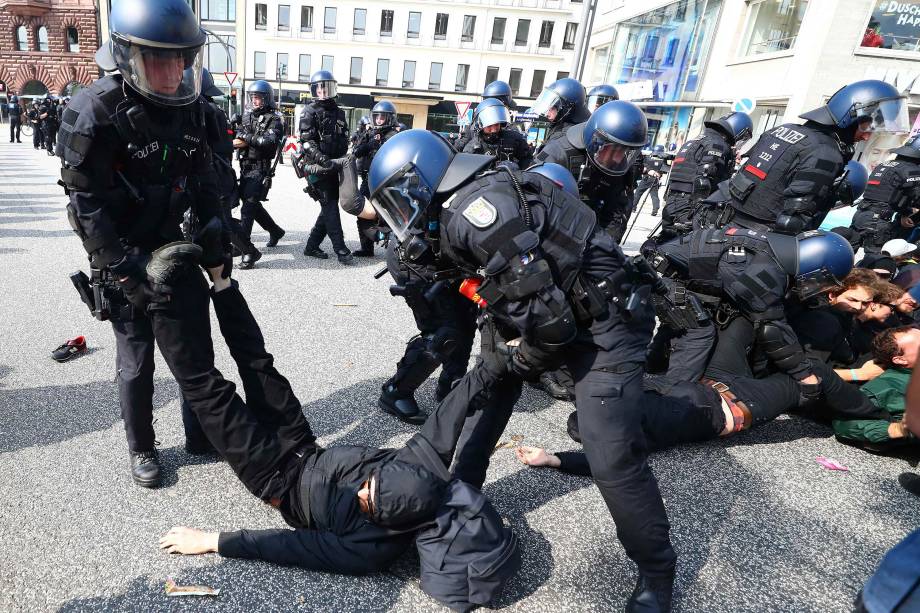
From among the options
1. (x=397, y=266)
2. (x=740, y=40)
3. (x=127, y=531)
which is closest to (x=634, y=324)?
(x=397, y=266)

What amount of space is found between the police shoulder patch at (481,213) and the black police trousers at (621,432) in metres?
0.56

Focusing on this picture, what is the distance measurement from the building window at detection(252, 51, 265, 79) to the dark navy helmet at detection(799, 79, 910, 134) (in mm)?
39700

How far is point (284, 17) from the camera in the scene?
3619cm

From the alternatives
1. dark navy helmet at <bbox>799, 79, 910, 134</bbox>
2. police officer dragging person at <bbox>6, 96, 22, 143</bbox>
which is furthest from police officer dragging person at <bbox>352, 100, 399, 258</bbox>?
police officer dragging person at <bbox>6, 96, 22, 143</bbox>

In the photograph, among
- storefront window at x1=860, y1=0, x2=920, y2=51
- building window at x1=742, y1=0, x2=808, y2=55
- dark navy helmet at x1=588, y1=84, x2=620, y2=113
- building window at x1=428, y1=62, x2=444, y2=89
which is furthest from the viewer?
building window at x1=428, y1=62, x2=444, y2=89

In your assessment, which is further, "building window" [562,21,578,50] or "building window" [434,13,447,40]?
"building window" [562,21,578,50]

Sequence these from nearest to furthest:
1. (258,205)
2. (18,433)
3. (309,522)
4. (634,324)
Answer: (634,324), (309,522), (18,433), (258,205)

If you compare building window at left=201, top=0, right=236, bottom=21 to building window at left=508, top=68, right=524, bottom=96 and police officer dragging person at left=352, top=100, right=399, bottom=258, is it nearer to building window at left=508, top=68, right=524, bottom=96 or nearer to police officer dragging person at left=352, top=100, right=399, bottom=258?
building window at left=508, top=68, right=524, bottom=96

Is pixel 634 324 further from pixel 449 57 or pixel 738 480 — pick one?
pixel 449 57

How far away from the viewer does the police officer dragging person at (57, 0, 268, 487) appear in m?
1.89

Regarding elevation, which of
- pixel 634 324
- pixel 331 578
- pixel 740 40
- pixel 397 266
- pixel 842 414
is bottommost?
pixel 331 578

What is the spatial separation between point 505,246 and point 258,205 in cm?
518

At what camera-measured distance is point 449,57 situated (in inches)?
1431

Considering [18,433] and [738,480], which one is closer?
[18,433]
